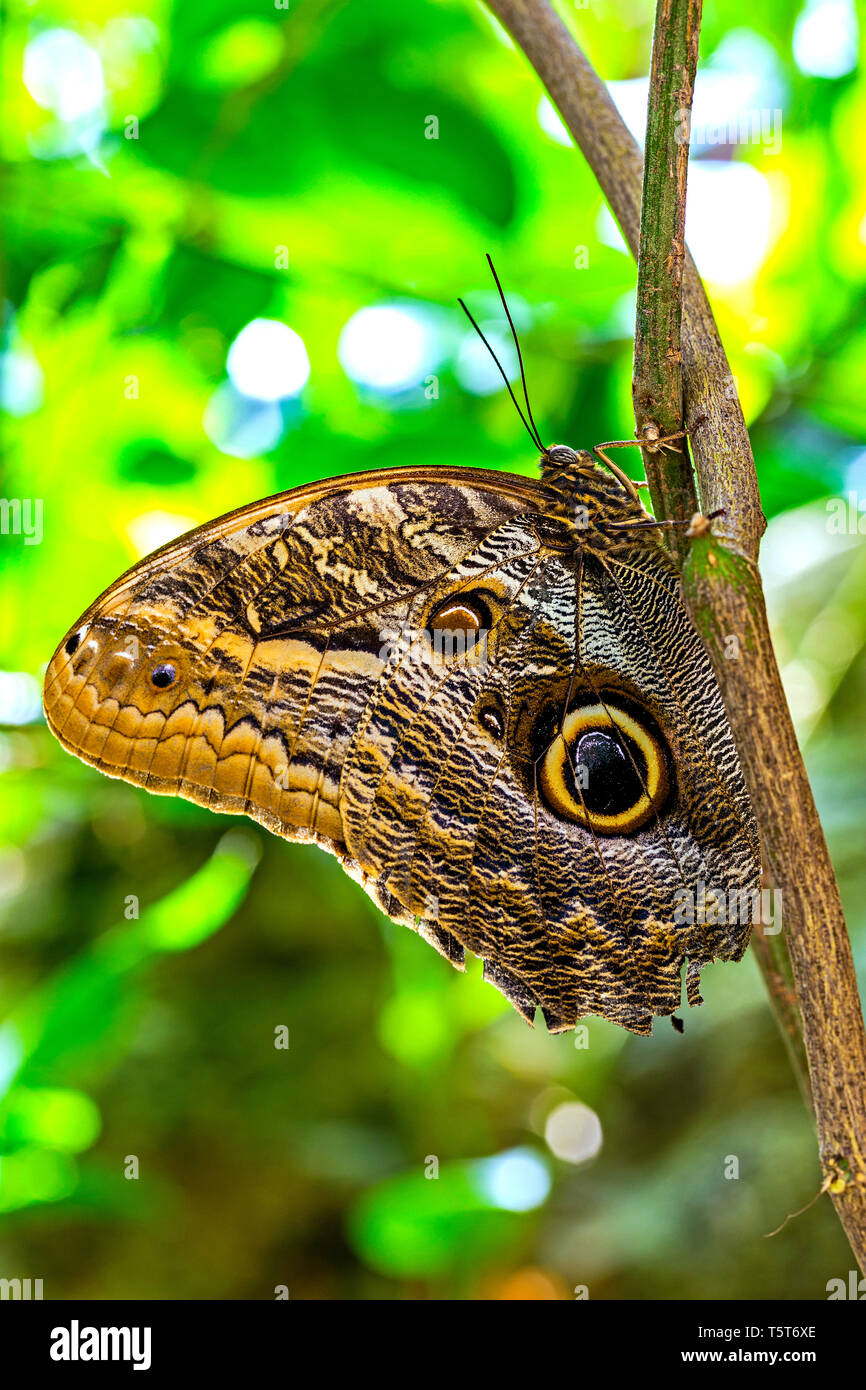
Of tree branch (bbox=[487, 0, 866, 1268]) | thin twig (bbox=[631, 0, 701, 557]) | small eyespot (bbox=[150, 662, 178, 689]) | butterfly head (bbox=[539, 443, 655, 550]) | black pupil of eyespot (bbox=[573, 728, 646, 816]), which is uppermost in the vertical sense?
butterfly head (bbox=[539, 443, 655, 550])

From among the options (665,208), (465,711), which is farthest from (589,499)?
(665,208)

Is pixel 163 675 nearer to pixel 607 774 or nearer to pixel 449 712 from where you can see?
pixel 449 712

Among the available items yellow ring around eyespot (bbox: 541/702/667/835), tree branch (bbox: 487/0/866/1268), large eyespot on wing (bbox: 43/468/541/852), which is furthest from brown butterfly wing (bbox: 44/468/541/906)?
tree branch (bbox: 487/0/866/1268)

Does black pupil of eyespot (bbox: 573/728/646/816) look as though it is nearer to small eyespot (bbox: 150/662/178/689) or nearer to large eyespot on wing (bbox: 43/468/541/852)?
large eyespot on wing (bbox: 43/468/541/852)

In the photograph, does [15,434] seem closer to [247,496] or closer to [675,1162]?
[247,496]

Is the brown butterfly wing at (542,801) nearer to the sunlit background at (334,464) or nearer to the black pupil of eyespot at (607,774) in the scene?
the black pupil of eyespot at (607,774)

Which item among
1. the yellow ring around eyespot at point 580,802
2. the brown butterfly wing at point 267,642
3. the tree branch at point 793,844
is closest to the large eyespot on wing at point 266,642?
the brown butterfly wing at point 267,642
